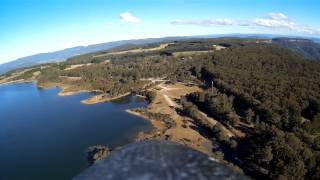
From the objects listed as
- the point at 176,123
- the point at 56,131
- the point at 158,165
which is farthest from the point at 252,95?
the point at 158,165

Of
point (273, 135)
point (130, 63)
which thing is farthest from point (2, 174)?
point (130, 63)

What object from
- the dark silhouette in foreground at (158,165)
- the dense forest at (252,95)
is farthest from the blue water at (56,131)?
the dark silhouette in foreground at (158,165)

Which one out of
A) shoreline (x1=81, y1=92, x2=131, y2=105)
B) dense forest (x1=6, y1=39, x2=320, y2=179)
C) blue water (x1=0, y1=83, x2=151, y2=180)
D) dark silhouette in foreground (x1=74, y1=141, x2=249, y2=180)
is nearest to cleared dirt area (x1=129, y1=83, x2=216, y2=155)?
dense forest (x1=6, y1=39, x2=320, y2=179)

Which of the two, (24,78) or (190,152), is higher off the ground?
(190,152)

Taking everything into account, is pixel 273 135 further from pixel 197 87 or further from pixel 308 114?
pixel 197 87

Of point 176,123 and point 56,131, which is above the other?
point 176,123

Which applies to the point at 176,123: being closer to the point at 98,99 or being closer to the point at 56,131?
the point at 56,131

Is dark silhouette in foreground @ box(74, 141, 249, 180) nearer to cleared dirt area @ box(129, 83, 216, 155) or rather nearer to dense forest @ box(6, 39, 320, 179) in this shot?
dense forest @ box(6, 39, 320, 179)
